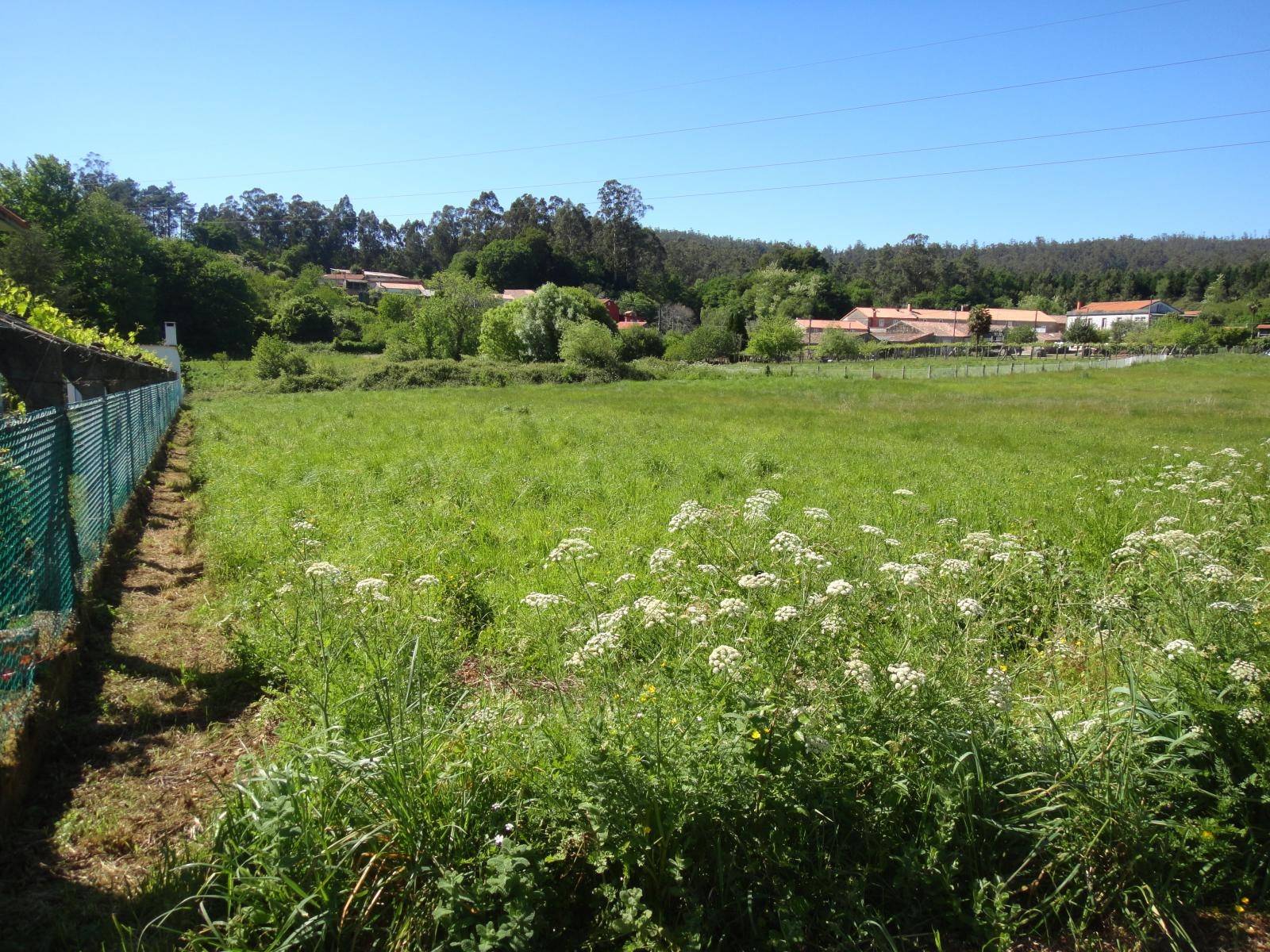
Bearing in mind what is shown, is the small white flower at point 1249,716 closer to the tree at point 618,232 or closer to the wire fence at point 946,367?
the wire fence at point 946,367

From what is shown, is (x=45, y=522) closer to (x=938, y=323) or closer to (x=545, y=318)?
(x=545, y=318)

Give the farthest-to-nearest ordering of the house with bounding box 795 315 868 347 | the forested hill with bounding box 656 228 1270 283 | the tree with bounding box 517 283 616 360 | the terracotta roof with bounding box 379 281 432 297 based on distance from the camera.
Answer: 1. the forested hill with bounding box 656 228 1270 283
2. the terracotta roof with bounding box 379 281 432 297
3. the house with bounding box 795 315 868 347
4. the tree with bounding box 517 283 616 360

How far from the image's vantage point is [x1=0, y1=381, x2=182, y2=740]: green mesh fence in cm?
386

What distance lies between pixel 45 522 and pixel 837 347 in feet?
232

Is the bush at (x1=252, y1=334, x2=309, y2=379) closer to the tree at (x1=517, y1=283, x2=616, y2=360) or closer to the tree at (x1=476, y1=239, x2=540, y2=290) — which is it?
the tree at (x1=517, y1=283, x2=616, y2=360)

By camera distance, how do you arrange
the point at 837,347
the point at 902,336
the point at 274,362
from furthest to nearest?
the point at 902,336, the point at 837,347, the point at 274,362

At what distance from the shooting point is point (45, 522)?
16.3ft

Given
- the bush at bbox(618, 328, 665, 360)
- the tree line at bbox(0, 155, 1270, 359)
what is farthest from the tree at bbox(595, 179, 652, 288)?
the bush at bbox(618, 328, 665, 360)

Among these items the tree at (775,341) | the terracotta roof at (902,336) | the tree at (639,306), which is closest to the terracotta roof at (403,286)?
the tree at (639,306)

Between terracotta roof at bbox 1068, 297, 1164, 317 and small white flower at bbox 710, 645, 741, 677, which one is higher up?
terracotta roof at bbox 1068, 297, 1164, 317

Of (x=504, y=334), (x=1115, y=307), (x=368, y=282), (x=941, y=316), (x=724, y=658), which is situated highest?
(x=368, y=282)

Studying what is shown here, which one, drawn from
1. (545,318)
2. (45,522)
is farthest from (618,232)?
(45,522)

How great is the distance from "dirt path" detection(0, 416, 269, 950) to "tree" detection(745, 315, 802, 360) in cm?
6454

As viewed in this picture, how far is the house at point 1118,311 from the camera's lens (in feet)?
382
